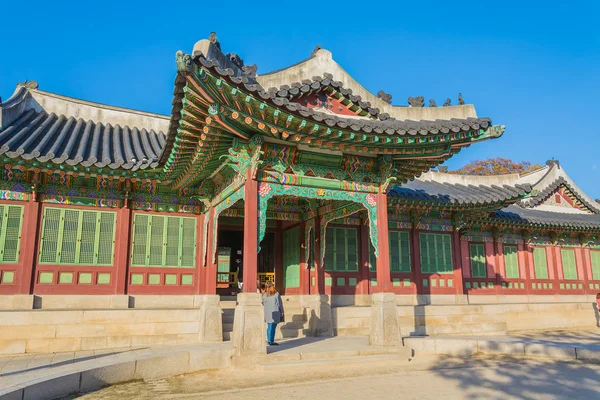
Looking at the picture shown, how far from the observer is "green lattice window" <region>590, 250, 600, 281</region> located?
21.5 m

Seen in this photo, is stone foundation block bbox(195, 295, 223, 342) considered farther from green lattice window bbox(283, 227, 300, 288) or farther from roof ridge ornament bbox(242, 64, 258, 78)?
roof ridge ornament bbox(242, 64, 258, 78)

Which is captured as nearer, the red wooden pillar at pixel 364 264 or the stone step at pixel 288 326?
the stone step at pixel 288 326

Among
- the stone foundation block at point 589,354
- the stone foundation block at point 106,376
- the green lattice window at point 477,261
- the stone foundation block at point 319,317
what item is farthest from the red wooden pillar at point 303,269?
the green lattice window at point 477,261

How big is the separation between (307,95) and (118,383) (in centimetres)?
732

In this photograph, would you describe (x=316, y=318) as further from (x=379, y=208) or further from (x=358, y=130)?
(x=358, y=130)

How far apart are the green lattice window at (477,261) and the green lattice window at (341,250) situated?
5913mm

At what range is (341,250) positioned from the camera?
15172 mm

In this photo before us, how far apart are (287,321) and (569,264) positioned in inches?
595

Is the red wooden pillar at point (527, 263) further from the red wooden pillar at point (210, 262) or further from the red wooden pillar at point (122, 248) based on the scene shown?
the red wooden pillar at point (122, 248)

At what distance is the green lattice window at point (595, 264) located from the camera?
21.5m

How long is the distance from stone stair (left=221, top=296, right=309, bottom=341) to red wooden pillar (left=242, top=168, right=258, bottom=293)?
9.63 ft

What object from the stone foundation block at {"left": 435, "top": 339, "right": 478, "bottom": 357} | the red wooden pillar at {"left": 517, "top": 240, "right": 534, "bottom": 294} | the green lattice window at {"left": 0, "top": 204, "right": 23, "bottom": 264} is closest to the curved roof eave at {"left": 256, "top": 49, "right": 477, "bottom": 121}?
the stone foundation block at {"left": 435, "top": 339, "right": 478, "bottom": 357}

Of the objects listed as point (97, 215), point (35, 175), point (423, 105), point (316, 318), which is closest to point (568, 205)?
point (423, 105)

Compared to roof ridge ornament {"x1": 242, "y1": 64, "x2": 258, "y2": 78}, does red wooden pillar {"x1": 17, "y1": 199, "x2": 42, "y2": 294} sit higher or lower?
lower
